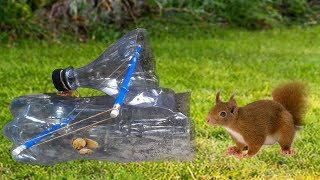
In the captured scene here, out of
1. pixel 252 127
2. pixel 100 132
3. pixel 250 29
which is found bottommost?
pixel 250 29

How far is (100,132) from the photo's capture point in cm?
331

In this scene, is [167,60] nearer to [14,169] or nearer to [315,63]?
[315,63]

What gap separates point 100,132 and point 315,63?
12.0 feet

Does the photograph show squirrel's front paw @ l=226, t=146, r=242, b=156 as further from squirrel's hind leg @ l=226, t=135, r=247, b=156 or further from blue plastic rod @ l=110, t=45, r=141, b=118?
blue plastic rod @ l=110, t=45, r=141, b=118

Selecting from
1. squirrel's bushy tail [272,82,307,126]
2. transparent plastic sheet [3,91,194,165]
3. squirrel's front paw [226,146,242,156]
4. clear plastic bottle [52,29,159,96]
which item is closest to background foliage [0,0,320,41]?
transparent plastic sheet [3,91,194,165]

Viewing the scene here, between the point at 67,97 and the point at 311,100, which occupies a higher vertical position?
the point at 67,97

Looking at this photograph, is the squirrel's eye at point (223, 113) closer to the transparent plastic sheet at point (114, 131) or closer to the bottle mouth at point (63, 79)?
the transparent plastic sheet at point (114, 131)

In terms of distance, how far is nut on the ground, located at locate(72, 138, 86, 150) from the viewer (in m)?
3.19

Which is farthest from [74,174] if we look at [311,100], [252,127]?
[311,100]

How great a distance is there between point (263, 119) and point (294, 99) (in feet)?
0.77

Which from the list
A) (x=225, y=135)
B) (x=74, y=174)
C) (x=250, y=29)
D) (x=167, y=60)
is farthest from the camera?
(x=250, y=29)

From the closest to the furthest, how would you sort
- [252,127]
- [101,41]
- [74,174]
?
[252,127]
[74,174]
[101,41]

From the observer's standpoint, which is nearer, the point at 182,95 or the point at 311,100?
the point at 182,95

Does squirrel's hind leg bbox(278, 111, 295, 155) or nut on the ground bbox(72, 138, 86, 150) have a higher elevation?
squirrel's hind leg bbox(278, 111, 295, 155)
